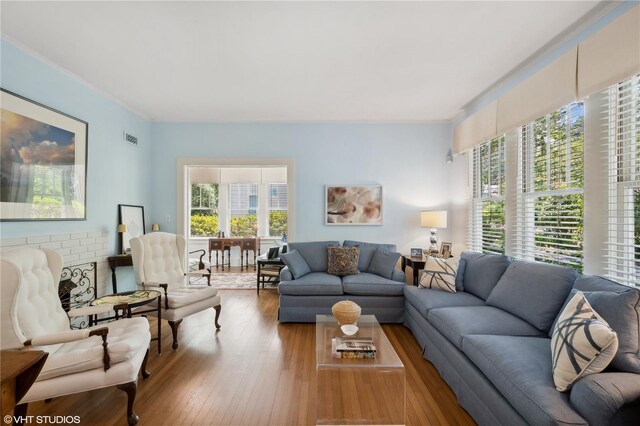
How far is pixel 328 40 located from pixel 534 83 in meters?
1.99

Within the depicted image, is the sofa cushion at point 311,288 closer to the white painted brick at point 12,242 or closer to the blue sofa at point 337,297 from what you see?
the blue sofa at point 337,297

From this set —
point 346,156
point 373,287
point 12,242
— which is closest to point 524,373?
point 373,287

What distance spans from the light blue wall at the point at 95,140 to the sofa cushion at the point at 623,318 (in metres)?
4.43

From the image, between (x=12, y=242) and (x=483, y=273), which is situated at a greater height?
(x=12, y=242)

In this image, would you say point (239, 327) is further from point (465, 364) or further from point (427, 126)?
point (427, 126)

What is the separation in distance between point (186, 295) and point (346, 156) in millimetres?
3101

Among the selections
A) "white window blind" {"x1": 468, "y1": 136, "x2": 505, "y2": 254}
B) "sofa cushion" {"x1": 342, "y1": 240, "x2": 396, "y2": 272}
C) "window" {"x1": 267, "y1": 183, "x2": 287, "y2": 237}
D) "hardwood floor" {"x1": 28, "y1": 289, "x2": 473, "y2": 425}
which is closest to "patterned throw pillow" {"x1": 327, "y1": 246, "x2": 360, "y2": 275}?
"sofa cushion" {"x1": 342, "y1": 240, "x2": 396, "y2": 272}

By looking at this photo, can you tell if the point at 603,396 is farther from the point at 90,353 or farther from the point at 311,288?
the point at 90,353

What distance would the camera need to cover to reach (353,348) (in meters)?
2.08

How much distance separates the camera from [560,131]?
261 centimetres

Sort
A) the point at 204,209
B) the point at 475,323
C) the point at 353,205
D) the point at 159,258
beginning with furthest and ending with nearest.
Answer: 1. the point at 204,209
2. the point at 353,205
3. the point at 159,258
4. the point at 475,323

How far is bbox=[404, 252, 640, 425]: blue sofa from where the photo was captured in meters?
1.31

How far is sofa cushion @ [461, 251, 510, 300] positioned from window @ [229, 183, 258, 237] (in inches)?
217

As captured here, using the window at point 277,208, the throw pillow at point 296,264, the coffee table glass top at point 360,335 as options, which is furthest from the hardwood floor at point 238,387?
the window at point 277,208
